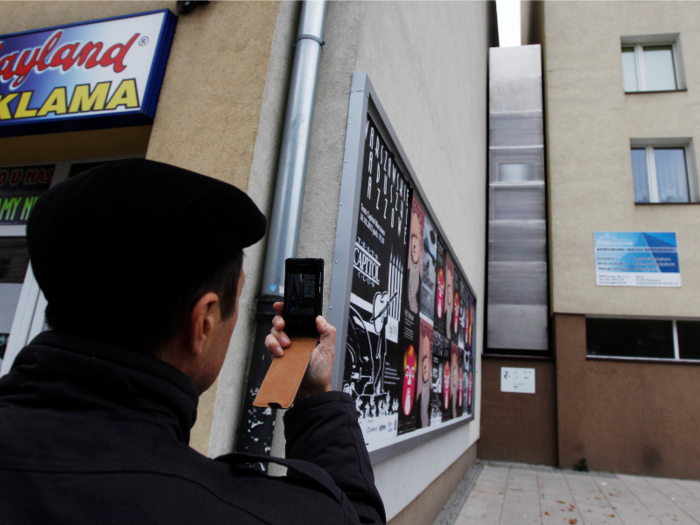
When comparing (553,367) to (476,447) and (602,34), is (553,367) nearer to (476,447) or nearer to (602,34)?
(476,447)

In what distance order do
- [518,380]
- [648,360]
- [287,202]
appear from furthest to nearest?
[518,380]
[648,360]
[287,202]

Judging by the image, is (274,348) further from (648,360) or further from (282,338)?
(648,360)

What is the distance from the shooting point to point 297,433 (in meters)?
1.04

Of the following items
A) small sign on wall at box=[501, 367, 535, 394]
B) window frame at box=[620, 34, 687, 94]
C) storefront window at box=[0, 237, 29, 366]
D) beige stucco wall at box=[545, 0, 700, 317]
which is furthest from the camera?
window frame at box=[620, 34, 687, 94]

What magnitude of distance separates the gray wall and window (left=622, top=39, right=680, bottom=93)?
7565mm

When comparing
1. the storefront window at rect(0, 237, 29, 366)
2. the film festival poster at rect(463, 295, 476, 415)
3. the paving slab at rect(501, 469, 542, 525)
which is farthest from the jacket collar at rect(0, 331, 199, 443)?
the film festival poster at rect(463, 295, 476, 415)

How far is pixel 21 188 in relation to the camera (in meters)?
3.36

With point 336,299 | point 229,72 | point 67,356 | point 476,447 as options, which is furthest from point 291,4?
point 476,447

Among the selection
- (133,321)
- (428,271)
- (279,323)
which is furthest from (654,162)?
(133,321)

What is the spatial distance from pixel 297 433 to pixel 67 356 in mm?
530

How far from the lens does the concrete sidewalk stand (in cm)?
552

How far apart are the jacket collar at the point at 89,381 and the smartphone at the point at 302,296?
0.48m

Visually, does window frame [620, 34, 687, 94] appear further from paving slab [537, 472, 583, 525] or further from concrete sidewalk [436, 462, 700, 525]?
paving slab [537, 472, 583, 525]

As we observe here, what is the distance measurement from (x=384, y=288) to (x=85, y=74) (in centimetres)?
215
